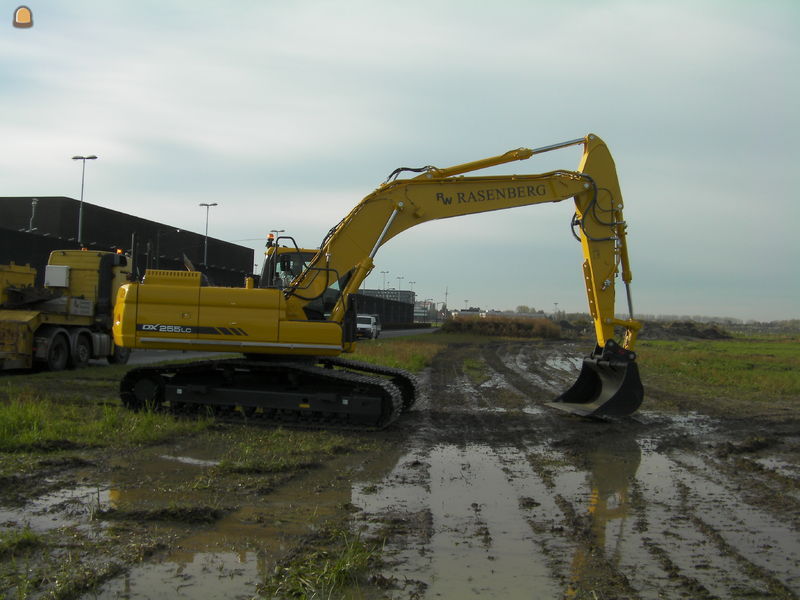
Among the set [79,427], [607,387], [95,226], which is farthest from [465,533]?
[95,226]

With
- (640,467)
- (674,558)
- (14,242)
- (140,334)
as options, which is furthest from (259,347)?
(14,242)

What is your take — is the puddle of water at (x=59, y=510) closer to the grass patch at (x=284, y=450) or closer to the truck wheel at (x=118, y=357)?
the grass patch at (x=284, y=450)

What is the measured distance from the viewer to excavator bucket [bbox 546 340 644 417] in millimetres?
12352

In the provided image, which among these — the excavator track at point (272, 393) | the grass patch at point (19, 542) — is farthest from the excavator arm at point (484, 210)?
the grass patch at point (19, 542)

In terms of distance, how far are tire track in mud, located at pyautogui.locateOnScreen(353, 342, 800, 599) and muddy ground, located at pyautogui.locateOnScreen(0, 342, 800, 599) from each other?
0.07 feet

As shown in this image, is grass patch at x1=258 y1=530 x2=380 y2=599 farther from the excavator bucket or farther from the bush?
the bush

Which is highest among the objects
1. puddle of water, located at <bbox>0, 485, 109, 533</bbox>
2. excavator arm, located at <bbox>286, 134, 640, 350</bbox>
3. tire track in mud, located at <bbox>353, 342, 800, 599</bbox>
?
excavator arm, located at <bbox>286, 134, 640, 350</bbox>

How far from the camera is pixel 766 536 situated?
6.18 meters

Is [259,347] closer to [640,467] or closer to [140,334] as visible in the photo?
[140,334]

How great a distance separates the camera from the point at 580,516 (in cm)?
673

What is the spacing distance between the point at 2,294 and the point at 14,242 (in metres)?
10.1

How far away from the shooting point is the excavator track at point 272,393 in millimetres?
11234

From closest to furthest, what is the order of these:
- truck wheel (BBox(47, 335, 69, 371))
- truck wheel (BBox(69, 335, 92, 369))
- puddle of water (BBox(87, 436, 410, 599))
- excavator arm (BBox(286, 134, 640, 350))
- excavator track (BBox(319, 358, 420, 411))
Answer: puddle of water (BBox(87, 436, 410, 599)) < excavator arm (BBox(286, 134, 640, 350)) < excavator track (BBox(319, 358, 420, 411)) < truck wheel (BBox(47, 335, 69, 371)) < truck wheel (BBox(69, 335, 92, 369))

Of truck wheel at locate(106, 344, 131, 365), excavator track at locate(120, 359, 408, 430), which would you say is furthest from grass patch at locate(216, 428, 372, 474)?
truck wheel at locate(106, 344, 131, 365)
